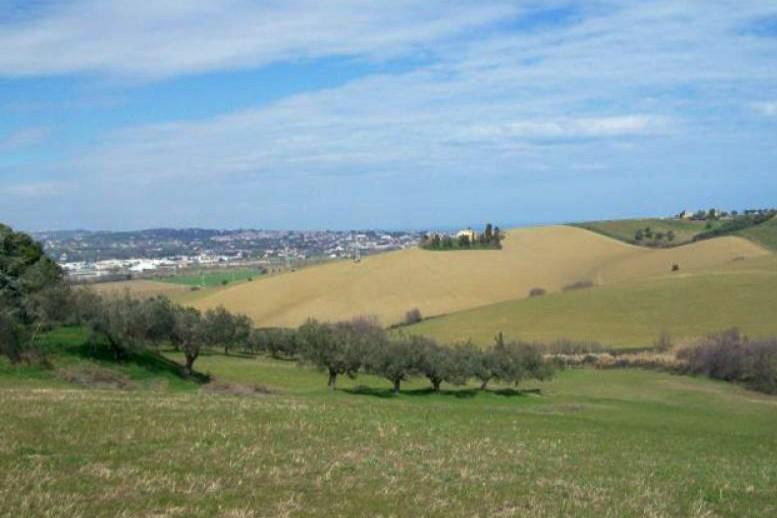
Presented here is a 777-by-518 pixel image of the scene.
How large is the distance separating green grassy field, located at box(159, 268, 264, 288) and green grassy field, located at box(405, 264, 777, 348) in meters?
51.6

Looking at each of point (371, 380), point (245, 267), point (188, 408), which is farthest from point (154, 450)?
point (245, 267)

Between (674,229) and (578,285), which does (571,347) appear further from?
(674,229)

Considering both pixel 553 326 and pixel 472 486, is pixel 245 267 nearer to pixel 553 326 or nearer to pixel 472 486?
pixel 553 326

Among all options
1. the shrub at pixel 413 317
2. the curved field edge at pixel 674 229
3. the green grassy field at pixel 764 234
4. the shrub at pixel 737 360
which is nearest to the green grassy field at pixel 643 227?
the curved field edge at pixel 674 229

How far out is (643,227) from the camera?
155 m

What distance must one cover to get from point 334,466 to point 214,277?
141m

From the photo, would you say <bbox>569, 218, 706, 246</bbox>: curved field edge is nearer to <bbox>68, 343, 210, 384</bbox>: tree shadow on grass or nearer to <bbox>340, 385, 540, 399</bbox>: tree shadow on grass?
<bbox>340, 385, 540, 399</bbox>: tree shadow on grass

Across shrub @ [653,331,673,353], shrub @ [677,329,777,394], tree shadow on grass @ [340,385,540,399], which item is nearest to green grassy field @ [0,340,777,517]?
tree shadow on grass @ [340,385,540,399]

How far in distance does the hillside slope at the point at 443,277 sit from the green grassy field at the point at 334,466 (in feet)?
267

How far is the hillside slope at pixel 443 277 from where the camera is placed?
109562 millimetres

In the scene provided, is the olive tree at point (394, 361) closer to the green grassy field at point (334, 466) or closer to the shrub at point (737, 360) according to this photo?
the shrub at point (737, 360)

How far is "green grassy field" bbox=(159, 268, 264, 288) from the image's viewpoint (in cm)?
14075

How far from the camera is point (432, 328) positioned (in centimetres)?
9512

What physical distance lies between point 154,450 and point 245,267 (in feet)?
551
